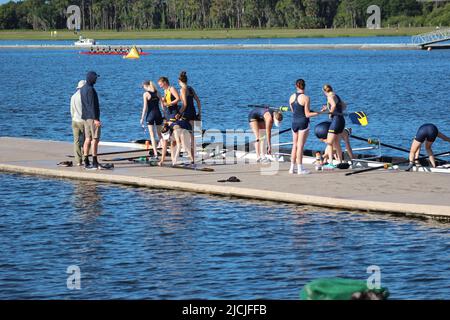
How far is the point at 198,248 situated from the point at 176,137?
21.1ft

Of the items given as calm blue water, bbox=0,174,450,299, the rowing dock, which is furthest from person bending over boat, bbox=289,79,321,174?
calm blue water, bbox=0,174,450,299

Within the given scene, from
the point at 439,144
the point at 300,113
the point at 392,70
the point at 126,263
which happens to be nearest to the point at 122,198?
the point at 300,113

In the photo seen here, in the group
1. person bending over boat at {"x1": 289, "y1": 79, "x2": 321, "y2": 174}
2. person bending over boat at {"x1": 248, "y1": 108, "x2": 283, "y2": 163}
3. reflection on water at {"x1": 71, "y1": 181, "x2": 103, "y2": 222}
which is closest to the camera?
reflection on water at {"x1": 71, "y1": 181, "x2": 103, "y2": 222}

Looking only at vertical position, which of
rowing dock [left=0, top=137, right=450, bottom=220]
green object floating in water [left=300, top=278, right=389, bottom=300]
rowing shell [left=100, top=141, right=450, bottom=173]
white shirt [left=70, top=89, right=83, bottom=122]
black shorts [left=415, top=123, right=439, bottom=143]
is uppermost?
white shirt [left=70, top=89, right=83, bottom=122]

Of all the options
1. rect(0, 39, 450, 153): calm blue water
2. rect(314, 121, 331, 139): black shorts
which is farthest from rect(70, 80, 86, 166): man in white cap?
rect(0, 39, 450, 153): calm blue water

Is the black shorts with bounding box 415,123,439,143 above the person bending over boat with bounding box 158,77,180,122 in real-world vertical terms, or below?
below

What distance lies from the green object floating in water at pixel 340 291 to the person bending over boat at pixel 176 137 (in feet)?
42.6

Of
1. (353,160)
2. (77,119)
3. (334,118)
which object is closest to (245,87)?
(353,160)

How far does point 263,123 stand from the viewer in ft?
87.2

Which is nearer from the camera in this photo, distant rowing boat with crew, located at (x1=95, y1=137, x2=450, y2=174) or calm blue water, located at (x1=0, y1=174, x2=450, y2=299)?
calm blue water, located at (x1=0, y1=174, x2=450, y2=299)

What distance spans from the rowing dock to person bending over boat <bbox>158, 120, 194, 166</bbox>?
15.2 inches

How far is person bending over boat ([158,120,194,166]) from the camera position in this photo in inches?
984

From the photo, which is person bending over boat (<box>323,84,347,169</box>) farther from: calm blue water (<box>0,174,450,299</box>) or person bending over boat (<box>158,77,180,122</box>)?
person bending over boat (<box>158,77,180,122</box>)

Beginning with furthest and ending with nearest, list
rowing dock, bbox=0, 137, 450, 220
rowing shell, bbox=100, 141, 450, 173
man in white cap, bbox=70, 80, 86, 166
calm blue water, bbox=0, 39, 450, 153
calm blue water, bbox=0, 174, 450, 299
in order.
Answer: calm blue water, bbox=0, 39, 450, 153, man in white cap, bbox=70, 80, 86, 166, rowing shell, bbox=100, 141, 450, 173, rowing dock, bbox=0, 137, 450, 220, calm blue water, bbox=0, 174, 450, 299
